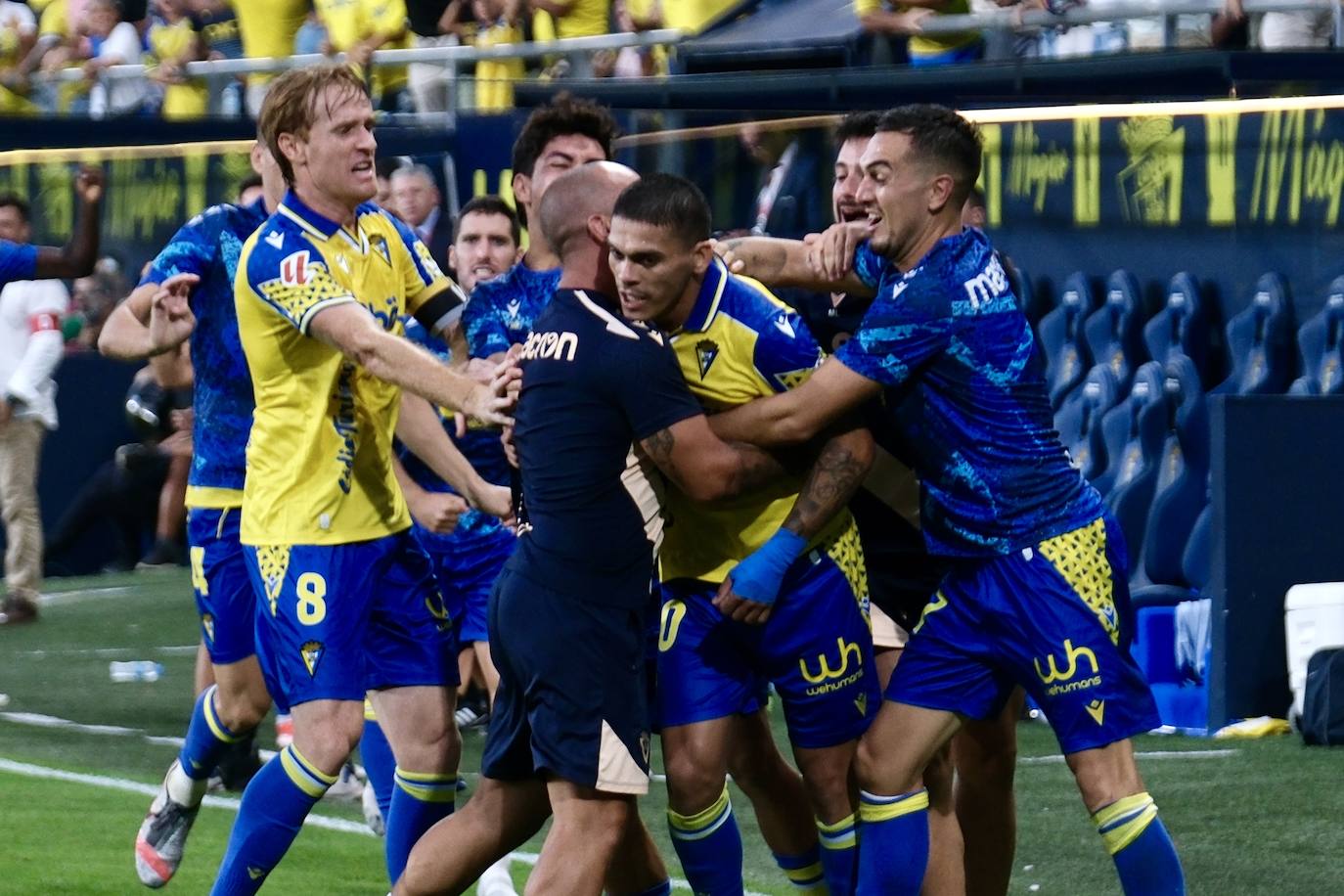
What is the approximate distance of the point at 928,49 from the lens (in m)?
12.6

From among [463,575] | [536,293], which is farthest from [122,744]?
[536,293]

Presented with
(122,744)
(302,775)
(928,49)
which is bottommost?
(122,744)

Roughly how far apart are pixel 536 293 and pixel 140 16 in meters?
14.7

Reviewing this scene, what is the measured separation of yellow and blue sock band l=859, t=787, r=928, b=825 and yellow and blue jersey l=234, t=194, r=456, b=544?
151 cm

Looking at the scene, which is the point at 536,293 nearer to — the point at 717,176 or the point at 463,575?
the point at 463,575

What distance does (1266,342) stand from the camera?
1116cm

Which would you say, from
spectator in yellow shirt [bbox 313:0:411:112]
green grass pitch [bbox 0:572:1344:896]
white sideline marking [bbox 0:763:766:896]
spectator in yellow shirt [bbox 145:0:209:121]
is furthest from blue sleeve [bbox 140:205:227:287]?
spectator in yellow shirt [bbox 145:0:209:121]

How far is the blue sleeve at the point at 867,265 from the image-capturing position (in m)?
5.75

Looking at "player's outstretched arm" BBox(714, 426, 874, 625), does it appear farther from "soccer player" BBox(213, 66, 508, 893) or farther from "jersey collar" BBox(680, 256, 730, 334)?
"soccer player" BBox(213, 66, 508, 893)

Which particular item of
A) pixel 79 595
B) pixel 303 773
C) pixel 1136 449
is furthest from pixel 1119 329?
pixel 79 595

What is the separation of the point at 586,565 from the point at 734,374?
668mm

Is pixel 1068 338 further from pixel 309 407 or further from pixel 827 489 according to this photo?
pixel 827 489

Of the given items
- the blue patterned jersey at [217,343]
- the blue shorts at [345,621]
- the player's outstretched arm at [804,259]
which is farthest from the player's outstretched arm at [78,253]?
the player's outstretched arm at [804,259]

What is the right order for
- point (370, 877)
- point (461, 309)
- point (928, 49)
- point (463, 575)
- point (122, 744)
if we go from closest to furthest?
point (461, 309)
point (370, 877)
point (463, 575)
point (122, 744)
point (928, 49)
